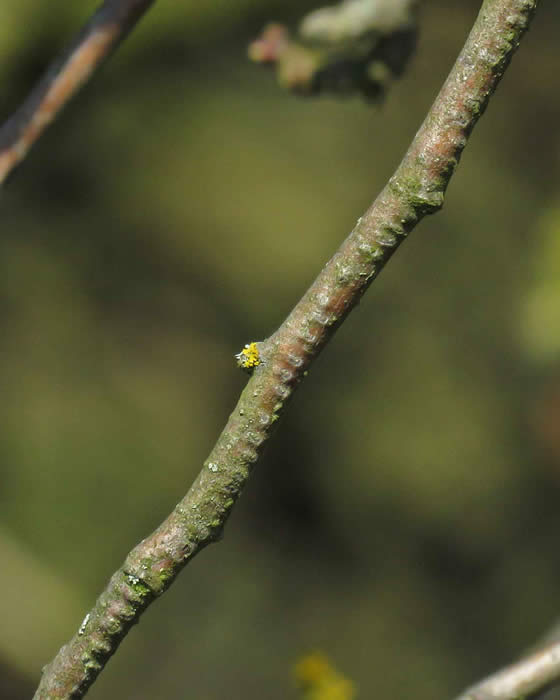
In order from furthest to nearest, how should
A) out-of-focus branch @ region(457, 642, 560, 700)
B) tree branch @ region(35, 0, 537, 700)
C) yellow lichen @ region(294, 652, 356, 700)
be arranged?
yellow lichen @ region(294, 652, 356, 700) → out-of-focus branch @ region(457, 642, 560, 700) → tree branch @ region(35, 0, 537, 700)

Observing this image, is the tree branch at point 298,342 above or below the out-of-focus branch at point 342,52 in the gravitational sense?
below

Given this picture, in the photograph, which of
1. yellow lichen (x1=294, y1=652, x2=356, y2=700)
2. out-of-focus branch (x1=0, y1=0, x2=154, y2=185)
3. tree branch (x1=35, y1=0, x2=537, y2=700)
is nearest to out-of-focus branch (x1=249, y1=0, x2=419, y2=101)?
out-of-focus branch (x1=0, y1=0, x2=154, y2=185)

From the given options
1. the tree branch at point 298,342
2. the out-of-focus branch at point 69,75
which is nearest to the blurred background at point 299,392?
the out-of-focus branch at point 69,75

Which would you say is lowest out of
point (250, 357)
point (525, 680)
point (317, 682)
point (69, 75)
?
point (317, 682)

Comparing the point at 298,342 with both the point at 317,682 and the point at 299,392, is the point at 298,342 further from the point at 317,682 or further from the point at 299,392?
the point at 299,392

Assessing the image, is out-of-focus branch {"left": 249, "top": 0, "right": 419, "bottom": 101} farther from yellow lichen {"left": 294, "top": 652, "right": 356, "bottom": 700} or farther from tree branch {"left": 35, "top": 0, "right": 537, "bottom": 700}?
yellow lichen {"left": 294, "top": 652, "right": 356, "bottom": 700}

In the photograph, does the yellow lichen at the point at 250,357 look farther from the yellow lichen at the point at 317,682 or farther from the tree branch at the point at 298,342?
the yellow lichen at the point at 317,682

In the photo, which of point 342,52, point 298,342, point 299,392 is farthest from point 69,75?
point 299,392
